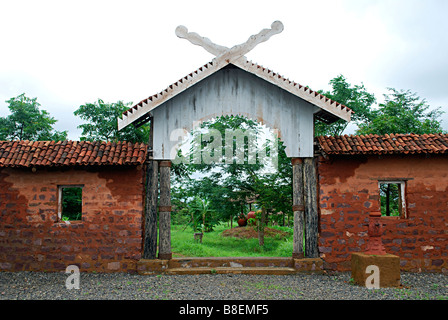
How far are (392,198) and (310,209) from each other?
7994 millimetres

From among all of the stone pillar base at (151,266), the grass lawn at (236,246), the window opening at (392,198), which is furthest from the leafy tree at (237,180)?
the stone pillar base at (151,266)

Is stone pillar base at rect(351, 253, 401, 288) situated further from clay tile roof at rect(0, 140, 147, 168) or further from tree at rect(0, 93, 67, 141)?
tree at rect(0, 93, 67, 141)

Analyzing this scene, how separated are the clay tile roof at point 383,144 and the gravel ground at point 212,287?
9.70 ft

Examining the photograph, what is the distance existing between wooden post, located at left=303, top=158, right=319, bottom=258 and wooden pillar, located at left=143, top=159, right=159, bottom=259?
380 centimetres

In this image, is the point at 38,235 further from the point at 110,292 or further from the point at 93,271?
the point at 110,292

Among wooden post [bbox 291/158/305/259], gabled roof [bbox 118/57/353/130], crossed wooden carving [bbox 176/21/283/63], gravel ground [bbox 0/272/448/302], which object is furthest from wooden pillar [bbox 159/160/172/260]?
wooden post [bbox 291/158/305/259]

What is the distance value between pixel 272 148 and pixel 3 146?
898 centimetres

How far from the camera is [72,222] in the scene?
29.7ft

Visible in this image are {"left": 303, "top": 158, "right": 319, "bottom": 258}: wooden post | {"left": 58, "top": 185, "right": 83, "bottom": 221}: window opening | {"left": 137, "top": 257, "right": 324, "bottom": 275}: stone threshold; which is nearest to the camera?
{"left": 137, "top": 257, "right": 324, "bottom": 275}: stone threshold

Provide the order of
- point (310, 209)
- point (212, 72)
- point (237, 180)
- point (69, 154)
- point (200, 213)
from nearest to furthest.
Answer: point (212, 72) → point (69, 154) → point (310, 209) → point (237, 180) → point (200, 213)

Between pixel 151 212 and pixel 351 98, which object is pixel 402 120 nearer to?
pixel 351 98

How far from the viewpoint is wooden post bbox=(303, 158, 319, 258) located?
9023mm

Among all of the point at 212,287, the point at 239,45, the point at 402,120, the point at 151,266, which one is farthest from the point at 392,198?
the point at 151,266

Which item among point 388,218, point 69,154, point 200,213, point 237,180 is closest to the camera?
point 69,154
